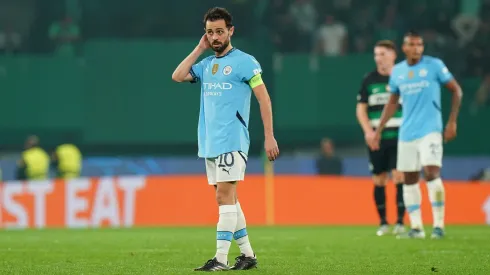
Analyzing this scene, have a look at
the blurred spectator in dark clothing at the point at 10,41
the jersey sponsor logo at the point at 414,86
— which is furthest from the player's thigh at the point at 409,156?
the blurred spectator in dark clothing at the point at 10,41

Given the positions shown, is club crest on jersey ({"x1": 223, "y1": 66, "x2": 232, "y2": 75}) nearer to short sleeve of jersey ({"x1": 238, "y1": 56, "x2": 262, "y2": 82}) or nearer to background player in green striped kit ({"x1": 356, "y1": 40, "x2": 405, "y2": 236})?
short sleeve of jersey ({"x1": 238, "y1": 56, "x2": 262, "y2": 82})

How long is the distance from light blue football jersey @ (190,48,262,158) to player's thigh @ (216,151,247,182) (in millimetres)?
46

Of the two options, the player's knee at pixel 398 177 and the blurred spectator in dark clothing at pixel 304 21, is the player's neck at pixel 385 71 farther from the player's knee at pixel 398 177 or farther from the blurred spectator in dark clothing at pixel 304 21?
the blurred spectator in dark clothing at pixel 304 21

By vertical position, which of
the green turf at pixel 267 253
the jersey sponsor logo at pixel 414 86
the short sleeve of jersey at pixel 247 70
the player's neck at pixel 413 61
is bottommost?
the green turf at pixel 267 253

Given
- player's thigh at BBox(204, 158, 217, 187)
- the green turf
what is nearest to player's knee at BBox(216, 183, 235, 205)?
player's thigh at BBox(204, 158, 217, 187)

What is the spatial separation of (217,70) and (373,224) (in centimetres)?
1011

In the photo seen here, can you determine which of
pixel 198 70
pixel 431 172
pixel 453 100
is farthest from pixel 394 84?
pixel 198 70

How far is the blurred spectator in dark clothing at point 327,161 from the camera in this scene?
2067 cm

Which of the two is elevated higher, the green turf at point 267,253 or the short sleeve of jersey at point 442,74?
the short sleeve of jersey at point 442,74

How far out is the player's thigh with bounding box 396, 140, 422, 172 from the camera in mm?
12875

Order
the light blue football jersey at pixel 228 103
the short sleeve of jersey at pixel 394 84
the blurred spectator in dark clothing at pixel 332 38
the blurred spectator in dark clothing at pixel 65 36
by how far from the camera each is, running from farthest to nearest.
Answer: the blurred spectator in dark clothing at pixel 332 38
the blurred spectator in dark clothing at pixel 65 36
the short sleeve of jersey at pixel 394 84
the light blue football jersey at pixel 228 103

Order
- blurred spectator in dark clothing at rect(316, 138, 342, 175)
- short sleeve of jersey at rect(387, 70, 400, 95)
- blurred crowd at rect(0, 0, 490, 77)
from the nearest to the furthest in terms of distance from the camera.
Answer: short sleeve of jersey at rect(387, 70, 400, 95) < blurred spectator in dark clothing at rect(316, 138, 342, 175) < blurred crowd at rect(0, 0, 490, 77)

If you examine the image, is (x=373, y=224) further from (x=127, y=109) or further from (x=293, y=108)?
(x=127, y=109)

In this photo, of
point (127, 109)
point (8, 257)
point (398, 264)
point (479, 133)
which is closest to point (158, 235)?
point (8, 257)
